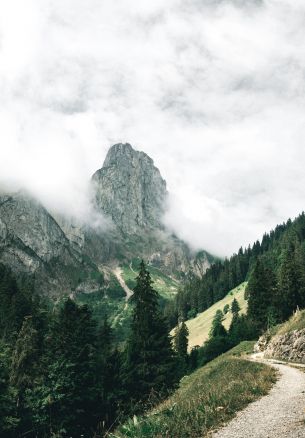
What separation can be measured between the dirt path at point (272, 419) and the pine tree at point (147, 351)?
739 inches

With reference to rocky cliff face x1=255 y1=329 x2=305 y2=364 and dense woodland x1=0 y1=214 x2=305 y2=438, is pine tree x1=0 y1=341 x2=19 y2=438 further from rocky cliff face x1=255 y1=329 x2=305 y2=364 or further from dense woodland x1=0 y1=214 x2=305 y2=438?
rocky cliff face x1=255 y1=329 x2=305 y2=364

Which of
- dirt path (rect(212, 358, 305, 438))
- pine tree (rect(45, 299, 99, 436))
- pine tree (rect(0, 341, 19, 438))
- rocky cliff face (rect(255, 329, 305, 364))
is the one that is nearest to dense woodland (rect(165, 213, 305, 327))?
rocky cliff face (rect(255, 329, 305, 364))

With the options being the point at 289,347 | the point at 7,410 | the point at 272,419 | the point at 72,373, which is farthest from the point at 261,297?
the point at 272,419

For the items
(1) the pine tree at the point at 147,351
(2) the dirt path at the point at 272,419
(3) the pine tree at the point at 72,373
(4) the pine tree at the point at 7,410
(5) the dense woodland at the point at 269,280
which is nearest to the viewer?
(2) the dirt path at the point at 272,419

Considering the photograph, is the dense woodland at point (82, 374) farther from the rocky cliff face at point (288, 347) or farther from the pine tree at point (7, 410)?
the rocky cliff face at point (288, 347)

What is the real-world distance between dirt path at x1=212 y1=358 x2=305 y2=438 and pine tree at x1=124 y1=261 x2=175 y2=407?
1876 cm

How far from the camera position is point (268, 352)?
5022cm

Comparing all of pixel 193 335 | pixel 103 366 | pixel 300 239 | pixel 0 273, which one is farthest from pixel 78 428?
pixel 300 239

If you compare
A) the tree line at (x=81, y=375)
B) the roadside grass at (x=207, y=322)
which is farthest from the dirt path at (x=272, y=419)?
the roadside grass at (x=207, y=322)

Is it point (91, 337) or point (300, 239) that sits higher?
point (300, 239)

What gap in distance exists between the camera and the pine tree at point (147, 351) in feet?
115

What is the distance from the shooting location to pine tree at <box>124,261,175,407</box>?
115ft

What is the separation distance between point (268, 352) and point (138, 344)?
71.4ft

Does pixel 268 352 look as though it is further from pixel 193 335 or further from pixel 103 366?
pixel 193 335
